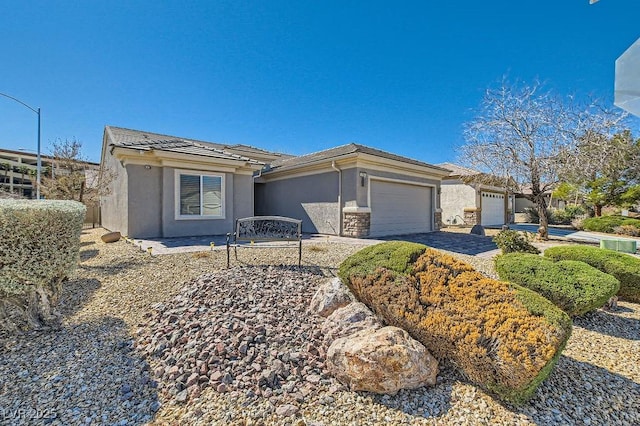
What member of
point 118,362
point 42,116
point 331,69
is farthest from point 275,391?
point 42,116

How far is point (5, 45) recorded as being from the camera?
414 inches

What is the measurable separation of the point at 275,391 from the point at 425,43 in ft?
40.2

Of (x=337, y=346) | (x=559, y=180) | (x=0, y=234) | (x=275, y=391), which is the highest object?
(x=559, y=180)

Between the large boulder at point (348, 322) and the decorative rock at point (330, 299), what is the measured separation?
201 millimetres

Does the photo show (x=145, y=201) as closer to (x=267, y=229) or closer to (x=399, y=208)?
(x=267, y=229)

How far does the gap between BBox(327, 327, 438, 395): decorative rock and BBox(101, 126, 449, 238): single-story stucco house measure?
28.0ft

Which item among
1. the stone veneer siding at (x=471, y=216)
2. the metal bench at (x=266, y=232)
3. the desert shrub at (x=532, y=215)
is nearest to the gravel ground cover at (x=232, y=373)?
the metal bench at (x=266, y=232)

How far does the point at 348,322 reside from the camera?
3422 millimetres

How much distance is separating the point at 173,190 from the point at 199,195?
90 cm

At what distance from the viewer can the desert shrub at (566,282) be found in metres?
4.09

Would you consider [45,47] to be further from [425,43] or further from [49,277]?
[425,43]

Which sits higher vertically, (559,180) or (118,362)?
(559,180)

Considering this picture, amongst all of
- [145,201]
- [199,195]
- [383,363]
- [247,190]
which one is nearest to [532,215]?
[247,190]

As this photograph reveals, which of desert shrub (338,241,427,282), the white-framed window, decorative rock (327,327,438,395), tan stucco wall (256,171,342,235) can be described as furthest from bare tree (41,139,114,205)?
decorative rock (327,327,438,395)
